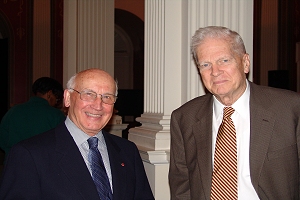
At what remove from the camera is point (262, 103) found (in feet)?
6.97

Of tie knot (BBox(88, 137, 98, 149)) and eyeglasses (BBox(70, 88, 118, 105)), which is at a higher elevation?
eyeglasses (BBox(70, 88, 118, 105))

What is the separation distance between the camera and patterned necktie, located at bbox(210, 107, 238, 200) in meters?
2.04

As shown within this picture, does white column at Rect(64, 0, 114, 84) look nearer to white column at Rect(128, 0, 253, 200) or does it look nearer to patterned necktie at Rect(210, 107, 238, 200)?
white column at Rect(128, 0, 253, 200)

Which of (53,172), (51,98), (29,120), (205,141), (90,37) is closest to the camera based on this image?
(53,172)

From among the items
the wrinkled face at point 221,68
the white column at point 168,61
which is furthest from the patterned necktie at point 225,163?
the white column at point 168,61

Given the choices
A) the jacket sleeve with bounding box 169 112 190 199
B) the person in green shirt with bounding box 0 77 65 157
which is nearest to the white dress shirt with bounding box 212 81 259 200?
the jacket sleeve with bounding box 169 112 190 199

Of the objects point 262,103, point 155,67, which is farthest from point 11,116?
point 262,103

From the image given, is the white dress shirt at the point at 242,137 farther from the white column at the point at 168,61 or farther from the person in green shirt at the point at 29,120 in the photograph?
the person in green shirt at the point at 29,120

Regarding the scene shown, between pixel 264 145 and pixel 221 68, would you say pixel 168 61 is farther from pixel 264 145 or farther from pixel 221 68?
pixel 264 145

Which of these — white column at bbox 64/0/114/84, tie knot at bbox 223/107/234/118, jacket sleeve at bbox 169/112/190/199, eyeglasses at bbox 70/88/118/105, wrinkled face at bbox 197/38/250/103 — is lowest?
jacket sleeve at bbox 169/112/190/199

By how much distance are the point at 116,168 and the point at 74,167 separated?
23 cm

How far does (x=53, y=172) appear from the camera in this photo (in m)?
1.95

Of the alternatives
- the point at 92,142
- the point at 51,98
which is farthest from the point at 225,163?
the point at 51,98

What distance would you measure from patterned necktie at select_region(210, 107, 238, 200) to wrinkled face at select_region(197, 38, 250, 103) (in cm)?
12
